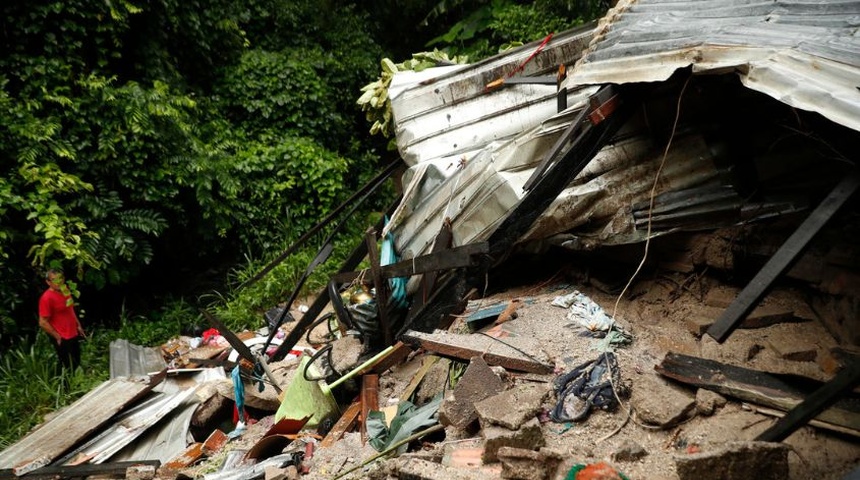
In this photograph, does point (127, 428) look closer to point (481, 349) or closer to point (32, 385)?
point (32, 385)

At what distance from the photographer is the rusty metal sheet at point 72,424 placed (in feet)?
15.7

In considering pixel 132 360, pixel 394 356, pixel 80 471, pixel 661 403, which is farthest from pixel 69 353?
pixel 661 403

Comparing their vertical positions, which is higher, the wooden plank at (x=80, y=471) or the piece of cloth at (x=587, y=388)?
the piece of cloth at (x=587, y=388)

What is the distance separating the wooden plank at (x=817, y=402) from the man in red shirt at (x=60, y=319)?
23.3ft

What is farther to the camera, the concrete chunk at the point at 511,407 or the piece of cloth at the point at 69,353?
the piece of cloth at the point at 69,353

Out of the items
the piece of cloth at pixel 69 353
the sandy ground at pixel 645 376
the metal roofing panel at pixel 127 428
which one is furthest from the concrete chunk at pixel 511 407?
the piece of cloth at pixel 69 353

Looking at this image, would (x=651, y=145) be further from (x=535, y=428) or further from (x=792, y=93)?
(x=535, y=428)

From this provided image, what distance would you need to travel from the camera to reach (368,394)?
419 centimetres

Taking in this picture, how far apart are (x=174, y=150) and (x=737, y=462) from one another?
7869mm

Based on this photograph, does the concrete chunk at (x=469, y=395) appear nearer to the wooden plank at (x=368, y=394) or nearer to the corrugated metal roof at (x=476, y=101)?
the wooden plank at (x=368, y=394)

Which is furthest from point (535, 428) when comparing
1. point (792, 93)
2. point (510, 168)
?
point (510, 168)

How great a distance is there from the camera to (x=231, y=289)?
8688 mm

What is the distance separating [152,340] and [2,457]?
285 centimetres

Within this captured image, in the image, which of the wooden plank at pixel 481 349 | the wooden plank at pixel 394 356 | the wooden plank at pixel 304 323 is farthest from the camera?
the wooden plank at pixel 304 323
